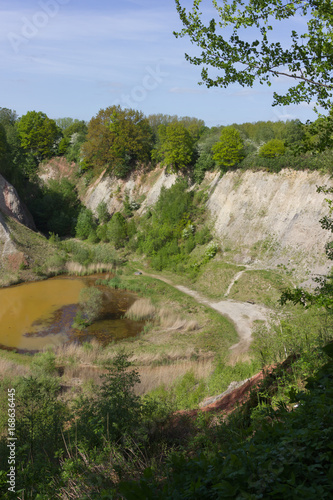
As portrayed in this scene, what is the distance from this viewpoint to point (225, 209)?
93.8ft

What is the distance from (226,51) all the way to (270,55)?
78cm

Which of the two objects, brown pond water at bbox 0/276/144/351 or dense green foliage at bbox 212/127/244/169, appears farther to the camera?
dense green foliage at bbox 212/127/244/169

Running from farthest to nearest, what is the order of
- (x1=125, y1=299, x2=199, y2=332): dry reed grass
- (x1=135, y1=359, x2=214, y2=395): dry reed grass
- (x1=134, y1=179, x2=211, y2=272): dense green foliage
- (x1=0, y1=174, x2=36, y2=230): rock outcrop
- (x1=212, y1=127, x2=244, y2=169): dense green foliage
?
1. (x1=0, y1=174, x2=36, y2=230): rock outcrop
2. (x1=134, y1=179, x2=211, y2=272): dense green foliage
3. (x1=212, y1=127, x2=244, y2=169): dense green foliage
4. (x1=125, y1=299, x2=199, y2=332): dry reed grass
5. (x1=135, y1=359, x2=214, y2=395): dry reed grass

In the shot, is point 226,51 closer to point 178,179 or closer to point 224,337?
point 224,337

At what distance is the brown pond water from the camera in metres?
18.8

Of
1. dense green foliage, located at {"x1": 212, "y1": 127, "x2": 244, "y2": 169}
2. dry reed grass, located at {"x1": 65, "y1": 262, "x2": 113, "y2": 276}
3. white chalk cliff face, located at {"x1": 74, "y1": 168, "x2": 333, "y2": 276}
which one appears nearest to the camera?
white chalk cliff face, located at {"x1": 74, "y1": 168, "x2": 333, "y2": 276}

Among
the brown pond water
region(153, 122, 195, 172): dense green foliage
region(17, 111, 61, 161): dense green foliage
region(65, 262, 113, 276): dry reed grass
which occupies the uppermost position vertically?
region(17, 111, 61, 161): dense green foliage

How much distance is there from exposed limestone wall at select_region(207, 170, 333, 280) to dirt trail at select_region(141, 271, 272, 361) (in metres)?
3.83

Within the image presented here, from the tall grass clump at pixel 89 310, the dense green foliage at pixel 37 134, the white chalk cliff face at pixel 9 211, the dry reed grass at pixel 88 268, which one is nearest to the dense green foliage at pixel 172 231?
the dry reed grass at pixel 88 268

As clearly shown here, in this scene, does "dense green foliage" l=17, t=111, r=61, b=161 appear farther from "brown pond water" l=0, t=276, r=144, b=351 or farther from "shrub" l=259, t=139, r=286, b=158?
"shrub" l=259, t=139, r=286, b=158

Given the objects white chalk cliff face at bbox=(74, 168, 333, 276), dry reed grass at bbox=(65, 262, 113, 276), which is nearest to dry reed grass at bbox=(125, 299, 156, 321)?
white chalk cliff face at bbox=(74, 168, 333, 276)

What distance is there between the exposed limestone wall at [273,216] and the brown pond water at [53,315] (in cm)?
876

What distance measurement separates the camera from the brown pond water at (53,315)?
18812mm

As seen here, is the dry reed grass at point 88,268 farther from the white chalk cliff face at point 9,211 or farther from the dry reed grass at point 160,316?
the dry reed grass at point 160,316
